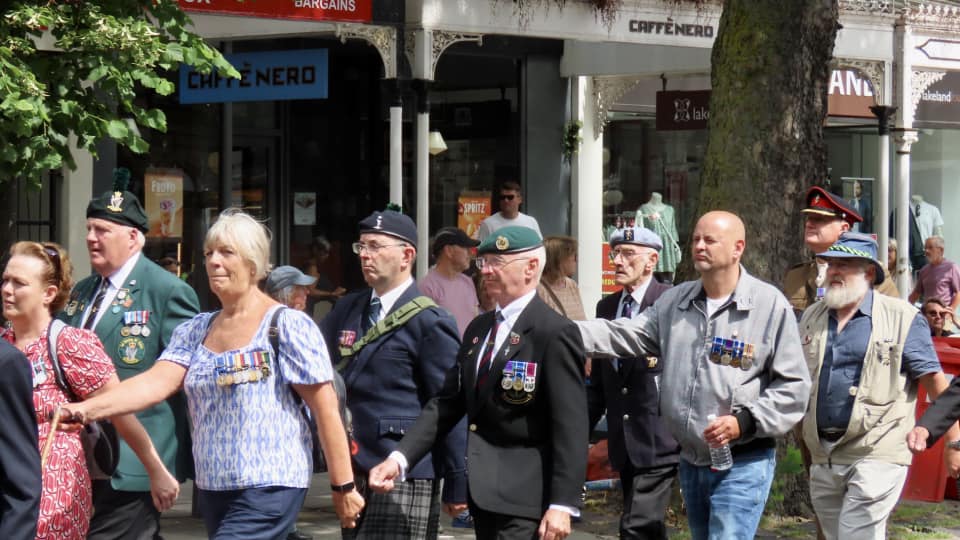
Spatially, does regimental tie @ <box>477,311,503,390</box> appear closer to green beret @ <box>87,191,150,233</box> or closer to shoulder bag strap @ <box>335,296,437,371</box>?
shoulder bag strap @ <box>335,296,437,371</box>

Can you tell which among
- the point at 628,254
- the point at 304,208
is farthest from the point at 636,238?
the point at 304,208

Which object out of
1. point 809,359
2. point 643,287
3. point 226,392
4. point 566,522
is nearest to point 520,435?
point 566,522

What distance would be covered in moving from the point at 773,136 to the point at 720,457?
432cm

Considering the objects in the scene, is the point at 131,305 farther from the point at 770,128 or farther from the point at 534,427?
the point at 770,128

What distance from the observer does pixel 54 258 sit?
5.93 m

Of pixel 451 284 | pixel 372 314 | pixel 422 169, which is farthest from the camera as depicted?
pixel 422 169

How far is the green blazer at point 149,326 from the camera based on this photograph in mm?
6902

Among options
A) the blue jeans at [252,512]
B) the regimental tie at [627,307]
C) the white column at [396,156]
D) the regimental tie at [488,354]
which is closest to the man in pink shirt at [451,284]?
the white column at [396,156]

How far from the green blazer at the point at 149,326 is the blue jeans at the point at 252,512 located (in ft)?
4.70

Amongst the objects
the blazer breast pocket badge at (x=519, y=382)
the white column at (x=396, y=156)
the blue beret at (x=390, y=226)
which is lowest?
the blazer breast pocket badge at (x=519, y=382)

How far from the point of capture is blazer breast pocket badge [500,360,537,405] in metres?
6.02

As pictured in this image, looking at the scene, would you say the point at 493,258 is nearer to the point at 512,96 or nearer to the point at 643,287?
the point at 643,287

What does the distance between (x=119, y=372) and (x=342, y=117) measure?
10.5 metres

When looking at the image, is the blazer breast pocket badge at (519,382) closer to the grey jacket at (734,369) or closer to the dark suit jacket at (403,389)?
the dark suit jacket at (403,389)
